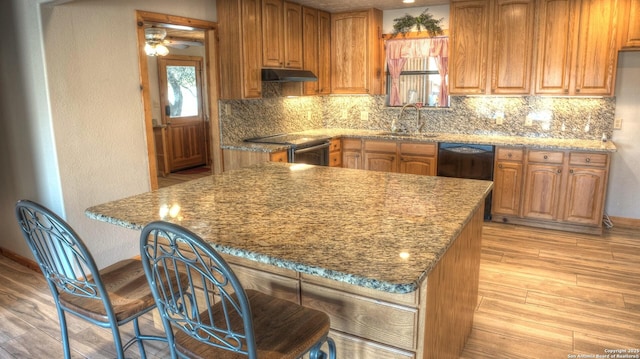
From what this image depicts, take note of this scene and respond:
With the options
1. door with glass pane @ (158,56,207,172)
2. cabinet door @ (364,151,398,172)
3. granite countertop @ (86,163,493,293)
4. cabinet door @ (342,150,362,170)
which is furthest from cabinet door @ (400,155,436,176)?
door with glass pane @ (158,56,207,172)

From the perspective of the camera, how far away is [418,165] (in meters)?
5.05

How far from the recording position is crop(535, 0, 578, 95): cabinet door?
4359 millimetres

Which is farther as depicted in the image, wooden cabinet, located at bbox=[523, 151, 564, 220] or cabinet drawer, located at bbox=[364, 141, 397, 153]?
cabinet drawer, located at bbox=[364, 141, 397, 153]

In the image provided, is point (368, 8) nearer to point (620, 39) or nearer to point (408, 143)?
point (408, 143)

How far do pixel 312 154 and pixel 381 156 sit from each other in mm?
894

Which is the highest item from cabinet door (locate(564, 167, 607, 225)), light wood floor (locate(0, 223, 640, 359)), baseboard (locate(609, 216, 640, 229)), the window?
the window

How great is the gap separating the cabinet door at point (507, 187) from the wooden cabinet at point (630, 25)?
143cm

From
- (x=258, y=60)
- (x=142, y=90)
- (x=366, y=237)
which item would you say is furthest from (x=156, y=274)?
(x=258, y=60)

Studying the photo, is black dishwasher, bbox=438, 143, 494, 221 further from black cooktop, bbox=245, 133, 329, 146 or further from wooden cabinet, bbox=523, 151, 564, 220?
black cooktop, bbox=245, 133, 329, 146

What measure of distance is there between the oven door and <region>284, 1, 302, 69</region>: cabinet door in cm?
95

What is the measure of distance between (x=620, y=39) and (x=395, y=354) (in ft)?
13.2

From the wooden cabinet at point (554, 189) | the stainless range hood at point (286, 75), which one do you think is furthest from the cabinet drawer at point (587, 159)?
the stainless range hood at point (286, 75)

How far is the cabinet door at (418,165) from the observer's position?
4.97 meters

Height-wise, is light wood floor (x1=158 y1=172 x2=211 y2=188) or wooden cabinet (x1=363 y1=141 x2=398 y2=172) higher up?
wooden cabinet (x1=363 y1=141 x2=398 y2=172)
